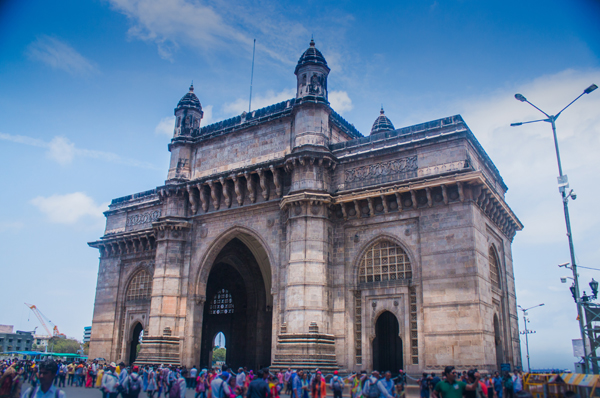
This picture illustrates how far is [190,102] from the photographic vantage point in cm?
3052

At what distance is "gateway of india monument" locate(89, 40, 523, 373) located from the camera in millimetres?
20656

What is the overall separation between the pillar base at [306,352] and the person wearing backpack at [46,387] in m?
14.9

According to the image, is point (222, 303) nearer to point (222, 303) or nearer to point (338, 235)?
point (222, 303)

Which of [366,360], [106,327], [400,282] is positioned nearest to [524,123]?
[400,282]

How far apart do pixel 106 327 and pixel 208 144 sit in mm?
13959

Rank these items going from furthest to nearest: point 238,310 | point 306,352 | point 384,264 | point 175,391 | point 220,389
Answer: point 238,310 < point 384,264 < point 306,352 < point 175,391 < point 220,389

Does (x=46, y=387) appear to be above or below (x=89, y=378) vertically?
above

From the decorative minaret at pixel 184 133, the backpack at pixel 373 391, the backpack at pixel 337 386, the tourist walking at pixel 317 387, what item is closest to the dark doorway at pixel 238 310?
the decorative minaret at pixel 184 133

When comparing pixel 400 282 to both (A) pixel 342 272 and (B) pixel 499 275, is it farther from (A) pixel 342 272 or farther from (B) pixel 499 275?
(B) pixel 499 275

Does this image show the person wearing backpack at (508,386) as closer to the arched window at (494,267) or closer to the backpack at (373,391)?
the arched window at (494,267)

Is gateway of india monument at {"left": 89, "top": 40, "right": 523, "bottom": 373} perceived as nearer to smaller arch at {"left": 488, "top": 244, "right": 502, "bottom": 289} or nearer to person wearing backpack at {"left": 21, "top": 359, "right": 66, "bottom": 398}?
smaller arch at {"left": 488, "top": 244, "right": 502, "bottom": 289}

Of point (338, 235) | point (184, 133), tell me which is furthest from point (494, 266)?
point (184, 133)

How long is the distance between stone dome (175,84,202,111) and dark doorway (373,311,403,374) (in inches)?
637

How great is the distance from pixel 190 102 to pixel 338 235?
13082 mm
